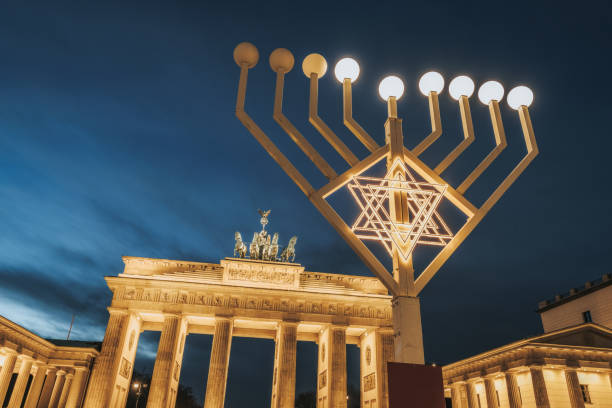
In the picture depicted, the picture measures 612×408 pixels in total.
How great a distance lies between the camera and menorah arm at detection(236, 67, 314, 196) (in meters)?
5.30

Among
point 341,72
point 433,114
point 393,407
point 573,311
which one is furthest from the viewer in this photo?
point 573,311

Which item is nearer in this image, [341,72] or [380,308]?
[341,72]

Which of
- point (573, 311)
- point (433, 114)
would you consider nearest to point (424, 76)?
point (433, 114)

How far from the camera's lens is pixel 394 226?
4.80 m

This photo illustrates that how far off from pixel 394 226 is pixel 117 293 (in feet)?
89.0

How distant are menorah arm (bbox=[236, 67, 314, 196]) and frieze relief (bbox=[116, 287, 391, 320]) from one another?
23741mm

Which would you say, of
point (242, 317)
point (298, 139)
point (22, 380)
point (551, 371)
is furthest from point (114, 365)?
point (551, 371)

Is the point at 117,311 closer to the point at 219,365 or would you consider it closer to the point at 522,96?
the point at 219,365

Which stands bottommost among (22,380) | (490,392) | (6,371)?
(22,380)

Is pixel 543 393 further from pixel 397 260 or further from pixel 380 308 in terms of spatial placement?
pixel 397 260

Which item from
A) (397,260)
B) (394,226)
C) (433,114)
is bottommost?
(397,260)

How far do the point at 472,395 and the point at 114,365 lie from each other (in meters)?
24.2

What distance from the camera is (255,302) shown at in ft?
93.1

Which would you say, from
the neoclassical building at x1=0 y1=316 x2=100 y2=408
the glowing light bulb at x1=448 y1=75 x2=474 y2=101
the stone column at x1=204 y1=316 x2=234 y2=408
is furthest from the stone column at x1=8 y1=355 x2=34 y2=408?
the glowing light bulb at x1=448 y1=75 x2=474 y2=101
